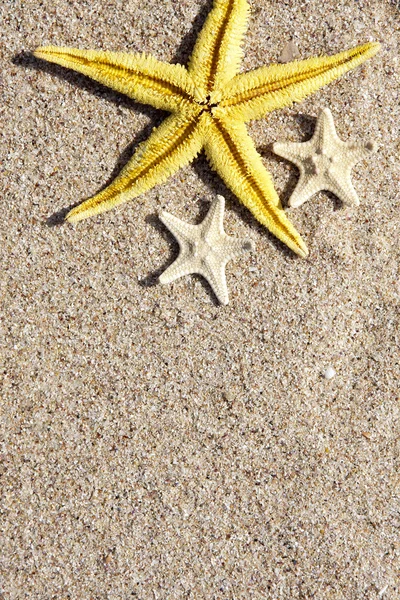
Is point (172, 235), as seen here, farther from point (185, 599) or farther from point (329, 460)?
point (185, 599)

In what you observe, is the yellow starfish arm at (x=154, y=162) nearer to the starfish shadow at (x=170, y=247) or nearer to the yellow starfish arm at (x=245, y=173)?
the yellow starfish arm at (x=245, y=173)

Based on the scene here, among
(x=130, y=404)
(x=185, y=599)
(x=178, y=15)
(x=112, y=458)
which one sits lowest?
(x=185, y=599)

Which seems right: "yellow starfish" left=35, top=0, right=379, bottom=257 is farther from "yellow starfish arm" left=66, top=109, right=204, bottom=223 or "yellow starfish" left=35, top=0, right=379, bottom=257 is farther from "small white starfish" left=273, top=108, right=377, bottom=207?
"small white starfish" left=273, top=108, right=377, bottom=207

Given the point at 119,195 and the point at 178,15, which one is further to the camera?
the point at 178,15

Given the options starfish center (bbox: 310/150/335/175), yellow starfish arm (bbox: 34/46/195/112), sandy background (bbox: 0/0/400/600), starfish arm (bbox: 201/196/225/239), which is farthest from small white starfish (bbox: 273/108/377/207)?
yellow starfish arm (bbox: 34/46/195/112)

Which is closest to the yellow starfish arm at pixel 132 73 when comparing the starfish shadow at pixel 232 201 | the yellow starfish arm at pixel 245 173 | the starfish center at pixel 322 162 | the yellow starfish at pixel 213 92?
the yellow starfish at pixel 213 92

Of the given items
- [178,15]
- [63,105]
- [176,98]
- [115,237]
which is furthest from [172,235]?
[178,15]
